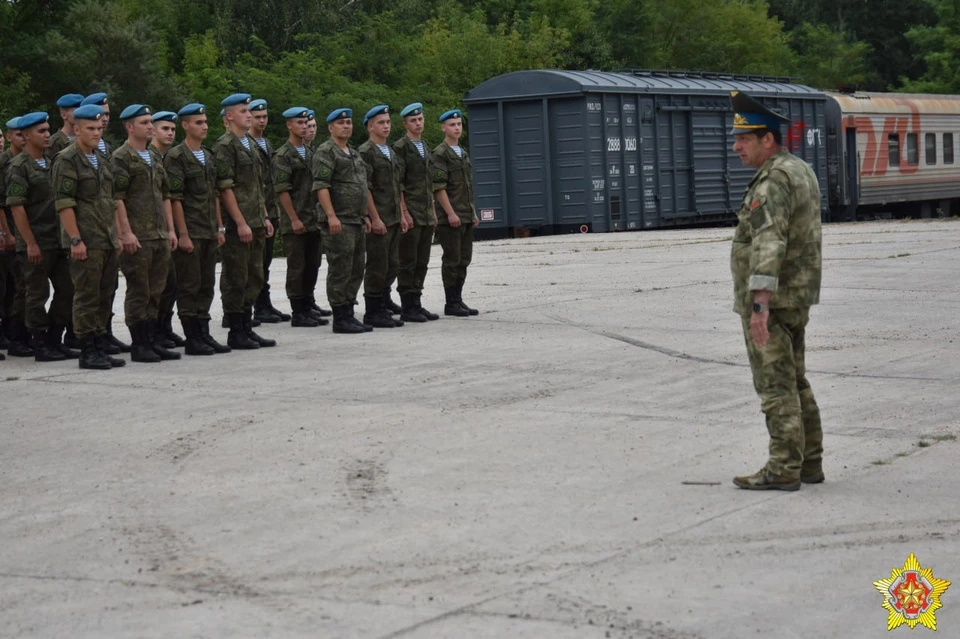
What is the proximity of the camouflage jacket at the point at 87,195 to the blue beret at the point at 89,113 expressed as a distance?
218 mm

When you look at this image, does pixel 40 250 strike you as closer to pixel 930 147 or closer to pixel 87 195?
pixel 87 195

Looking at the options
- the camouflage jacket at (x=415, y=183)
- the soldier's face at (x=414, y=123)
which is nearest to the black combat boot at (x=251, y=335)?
the camouflage jacket at (x=415, y=183)

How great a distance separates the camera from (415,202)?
1372cm

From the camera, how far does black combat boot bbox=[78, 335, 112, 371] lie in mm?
10945

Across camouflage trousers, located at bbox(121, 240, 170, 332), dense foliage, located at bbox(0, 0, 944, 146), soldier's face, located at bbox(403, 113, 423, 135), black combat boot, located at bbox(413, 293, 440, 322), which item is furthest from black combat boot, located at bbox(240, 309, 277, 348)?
dense foliage, located at bbox(0, 0, 944, 146)

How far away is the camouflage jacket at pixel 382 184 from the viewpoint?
13234 millimetres

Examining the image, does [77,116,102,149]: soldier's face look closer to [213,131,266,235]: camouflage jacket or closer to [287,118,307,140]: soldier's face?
[213,131,266,235]: camouflage jacket

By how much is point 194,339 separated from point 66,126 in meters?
2.11

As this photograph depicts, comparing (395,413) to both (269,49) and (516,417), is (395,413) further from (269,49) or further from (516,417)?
(269,49)

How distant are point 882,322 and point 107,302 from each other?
6330 mm

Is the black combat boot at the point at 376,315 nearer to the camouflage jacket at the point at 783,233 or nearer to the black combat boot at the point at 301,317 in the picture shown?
the black combat boot at the point at 301,317

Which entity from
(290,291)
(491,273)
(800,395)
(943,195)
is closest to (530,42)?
(943,195)

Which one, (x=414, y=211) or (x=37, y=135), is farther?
(x=414, y=211)

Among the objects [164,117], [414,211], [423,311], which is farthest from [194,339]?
[414,211]
